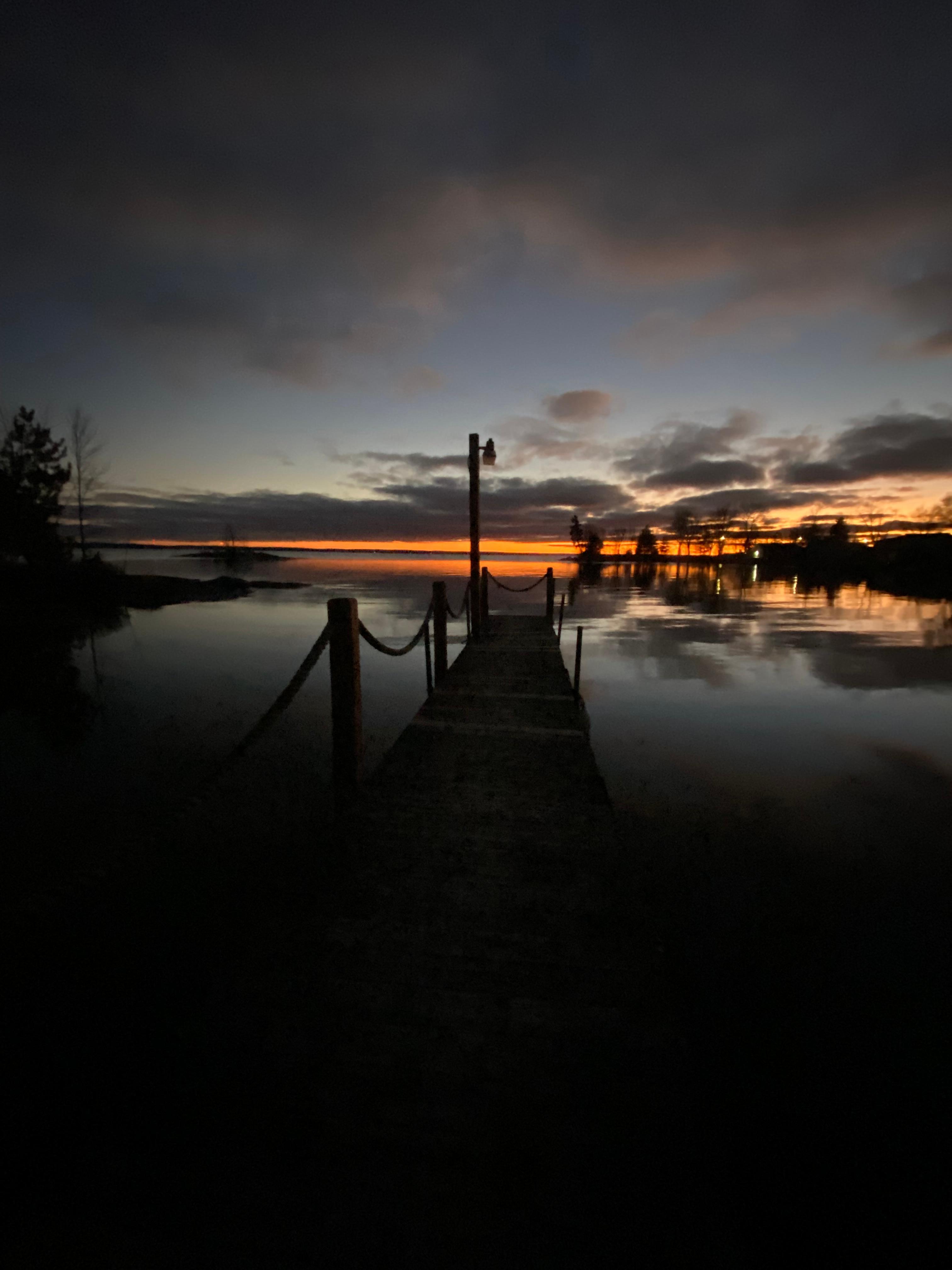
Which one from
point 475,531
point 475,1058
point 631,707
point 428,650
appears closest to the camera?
point 475,1058

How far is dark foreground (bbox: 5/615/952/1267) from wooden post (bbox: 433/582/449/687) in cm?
452

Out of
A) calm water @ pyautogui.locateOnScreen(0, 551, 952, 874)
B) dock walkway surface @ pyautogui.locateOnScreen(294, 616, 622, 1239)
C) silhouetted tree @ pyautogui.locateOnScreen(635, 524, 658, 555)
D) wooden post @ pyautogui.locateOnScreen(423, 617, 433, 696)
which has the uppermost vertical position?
silhouetted tree @ pyautogui.locateOnScreen(635, 524, 658, 555)

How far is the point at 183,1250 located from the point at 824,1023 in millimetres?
3951

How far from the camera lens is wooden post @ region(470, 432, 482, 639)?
1240 centimetres

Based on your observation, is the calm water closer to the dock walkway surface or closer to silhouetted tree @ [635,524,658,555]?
the dock walkway surface

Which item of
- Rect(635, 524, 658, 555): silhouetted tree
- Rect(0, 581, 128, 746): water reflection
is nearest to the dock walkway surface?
Rect(0, 581, 128, 746): water reflection

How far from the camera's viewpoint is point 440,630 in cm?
991

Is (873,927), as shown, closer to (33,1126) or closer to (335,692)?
(335,692)

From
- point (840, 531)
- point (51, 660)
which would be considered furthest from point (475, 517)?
point (840, 531)

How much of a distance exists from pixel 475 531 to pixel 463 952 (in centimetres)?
1122

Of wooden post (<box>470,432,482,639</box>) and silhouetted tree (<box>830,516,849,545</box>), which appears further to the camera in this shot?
silhouetted tree (<box>830,516,849,545</box>)

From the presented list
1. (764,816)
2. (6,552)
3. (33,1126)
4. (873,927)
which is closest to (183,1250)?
(33,1126)

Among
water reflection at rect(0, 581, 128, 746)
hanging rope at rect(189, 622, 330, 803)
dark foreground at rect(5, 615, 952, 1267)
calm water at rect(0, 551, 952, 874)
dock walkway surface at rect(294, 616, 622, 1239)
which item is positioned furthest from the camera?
water reflection at rect(0, 581, 128, 746)

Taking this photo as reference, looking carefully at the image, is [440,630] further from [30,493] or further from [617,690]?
[30,493]
